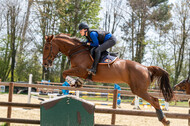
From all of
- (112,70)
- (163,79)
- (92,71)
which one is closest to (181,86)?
(163,79)

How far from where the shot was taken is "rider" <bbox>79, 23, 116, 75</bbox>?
4357 mm

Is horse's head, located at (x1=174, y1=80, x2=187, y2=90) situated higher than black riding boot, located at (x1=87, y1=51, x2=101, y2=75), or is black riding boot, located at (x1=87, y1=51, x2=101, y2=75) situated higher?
black riding boot, located at (x1=87, y1=51, x2=101, y2=75)

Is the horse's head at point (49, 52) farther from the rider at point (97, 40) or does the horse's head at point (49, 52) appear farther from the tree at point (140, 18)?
the tree at point (140, 18)

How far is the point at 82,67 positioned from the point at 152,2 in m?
23.8

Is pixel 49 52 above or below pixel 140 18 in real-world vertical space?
below

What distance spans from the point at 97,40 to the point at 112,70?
721mm

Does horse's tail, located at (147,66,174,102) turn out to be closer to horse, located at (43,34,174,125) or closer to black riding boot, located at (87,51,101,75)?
horse, located at (43,34,174,125)

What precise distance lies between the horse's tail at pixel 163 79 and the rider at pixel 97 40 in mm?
1167

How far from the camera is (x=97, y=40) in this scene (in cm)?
447

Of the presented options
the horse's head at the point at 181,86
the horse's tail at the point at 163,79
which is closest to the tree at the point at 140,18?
the horse's head at the point at 181,86

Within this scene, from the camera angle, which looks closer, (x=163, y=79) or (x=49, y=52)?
(x=49, y=52)

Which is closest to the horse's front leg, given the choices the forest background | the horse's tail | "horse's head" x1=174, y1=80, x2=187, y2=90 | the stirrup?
the stirrup

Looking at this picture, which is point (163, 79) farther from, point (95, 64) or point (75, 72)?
point (75, 72)

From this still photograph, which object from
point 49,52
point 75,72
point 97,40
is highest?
point 97,40
